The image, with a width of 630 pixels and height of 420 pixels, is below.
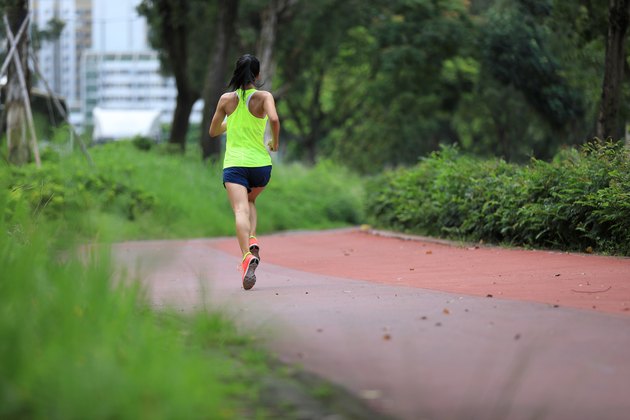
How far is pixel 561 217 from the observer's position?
42.5 ft

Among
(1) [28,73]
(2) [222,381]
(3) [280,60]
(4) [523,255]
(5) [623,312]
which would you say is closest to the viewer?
(2) [222,381]

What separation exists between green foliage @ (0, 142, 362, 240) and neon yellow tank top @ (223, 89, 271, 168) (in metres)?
4.48

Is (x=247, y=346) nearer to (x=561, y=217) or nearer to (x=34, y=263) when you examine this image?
(x=34, y=263)

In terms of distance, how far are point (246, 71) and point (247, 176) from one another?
932 mm

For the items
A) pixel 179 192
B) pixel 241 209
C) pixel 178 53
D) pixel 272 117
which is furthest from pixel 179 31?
pixel 272 117

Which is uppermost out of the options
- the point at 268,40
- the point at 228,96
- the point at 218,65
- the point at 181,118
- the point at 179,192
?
the point at 228,96

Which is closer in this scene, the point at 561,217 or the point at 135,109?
the point at 561,217

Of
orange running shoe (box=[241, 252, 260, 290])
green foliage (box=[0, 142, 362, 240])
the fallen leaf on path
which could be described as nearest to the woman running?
orange running shoe (box=[241, 252, 260, 290])

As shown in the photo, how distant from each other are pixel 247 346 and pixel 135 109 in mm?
52931

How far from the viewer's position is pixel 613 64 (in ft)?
57.0

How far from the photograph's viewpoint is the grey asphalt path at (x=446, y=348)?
14.7ft

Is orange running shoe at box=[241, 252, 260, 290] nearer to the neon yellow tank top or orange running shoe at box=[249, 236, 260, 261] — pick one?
orange running shoe at box=[249, 236, 260, 261]

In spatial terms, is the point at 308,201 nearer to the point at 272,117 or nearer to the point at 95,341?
the point at 272,117

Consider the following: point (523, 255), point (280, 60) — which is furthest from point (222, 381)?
point (280, 60)
